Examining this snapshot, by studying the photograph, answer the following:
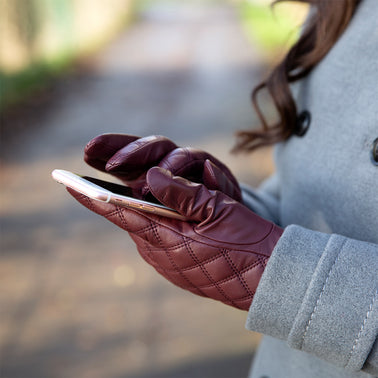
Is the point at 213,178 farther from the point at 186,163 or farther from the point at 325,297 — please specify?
the point at 325,297

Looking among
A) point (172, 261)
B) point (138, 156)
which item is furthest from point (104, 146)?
point (172, 261)

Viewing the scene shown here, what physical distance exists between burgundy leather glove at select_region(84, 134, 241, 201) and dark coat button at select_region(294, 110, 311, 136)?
0.31 meters

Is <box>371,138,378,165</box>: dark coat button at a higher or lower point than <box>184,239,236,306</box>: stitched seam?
higher

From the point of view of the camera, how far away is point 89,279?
3180 mm

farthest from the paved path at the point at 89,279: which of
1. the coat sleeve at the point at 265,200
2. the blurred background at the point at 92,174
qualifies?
the coat sleeve at the point at 265,200

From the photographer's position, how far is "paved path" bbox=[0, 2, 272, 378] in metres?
2.60

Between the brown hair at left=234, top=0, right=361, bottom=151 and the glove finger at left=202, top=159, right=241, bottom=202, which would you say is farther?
the brown hair at left=234, top=0, right=361, bottom=151

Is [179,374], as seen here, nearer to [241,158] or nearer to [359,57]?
[359,57]

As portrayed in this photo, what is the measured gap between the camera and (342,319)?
0.82 metres

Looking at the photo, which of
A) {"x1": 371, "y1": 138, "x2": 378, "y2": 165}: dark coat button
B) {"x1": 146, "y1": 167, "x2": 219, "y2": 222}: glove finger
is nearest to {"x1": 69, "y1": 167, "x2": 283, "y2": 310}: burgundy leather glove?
{"x1": 146, "y1": 167, "x2": 219, "y2": 222}: glove finger

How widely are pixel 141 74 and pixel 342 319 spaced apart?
8.88 m

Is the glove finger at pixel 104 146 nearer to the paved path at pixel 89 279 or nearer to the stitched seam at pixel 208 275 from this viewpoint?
the stitched seam at pixel 208 275

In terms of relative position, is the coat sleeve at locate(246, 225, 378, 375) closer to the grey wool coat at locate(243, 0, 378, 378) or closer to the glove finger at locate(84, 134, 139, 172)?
the grey wool coat at locate(243, 0, 378, 378)

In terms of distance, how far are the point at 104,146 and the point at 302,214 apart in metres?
0.59
